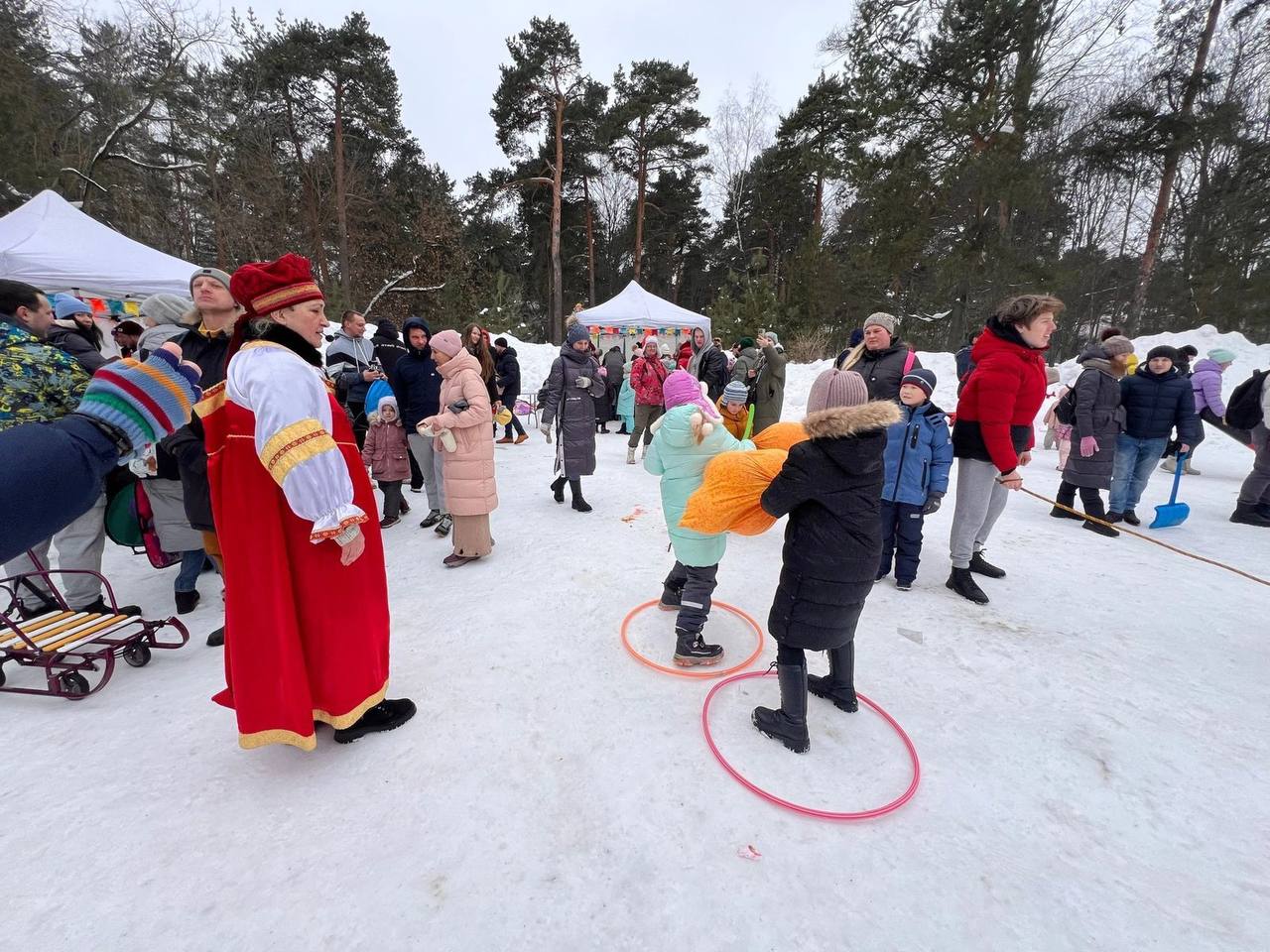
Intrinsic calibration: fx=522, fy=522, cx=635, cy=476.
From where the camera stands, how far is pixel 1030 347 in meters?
3.75

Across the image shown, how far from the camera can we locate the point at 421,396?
5570 mm

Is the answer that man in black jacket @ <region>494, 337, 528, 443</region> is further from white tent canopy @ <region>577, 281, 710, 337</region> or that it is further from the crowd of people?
white tent canopy @ <region>577, 281, 710, 337</region>

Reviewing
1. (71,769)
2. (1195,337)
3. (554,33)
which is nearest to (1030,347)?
(71,769)

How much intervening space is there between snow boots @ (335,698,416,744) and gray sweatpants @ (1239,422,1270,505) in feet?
28.6

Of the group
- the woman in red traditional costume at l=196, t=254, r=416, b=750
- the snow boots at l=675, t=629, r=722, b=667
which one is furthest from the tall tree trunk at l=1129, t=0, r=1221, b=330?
the woman in red traditional costume at l=196, t=254, r=416, b=750

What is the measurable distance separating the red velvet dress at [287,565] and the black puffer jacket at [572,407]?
3.63 meters

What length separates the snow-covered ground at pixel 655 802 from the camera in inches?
68.4

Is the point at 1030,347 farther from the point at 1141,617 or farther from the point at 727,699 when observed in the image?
the point at 727,699

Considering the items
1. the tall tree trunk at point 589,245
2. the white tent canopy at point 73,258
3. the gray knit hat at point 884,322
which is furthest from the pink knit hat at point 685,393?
the tall tree trunk at point 589,245

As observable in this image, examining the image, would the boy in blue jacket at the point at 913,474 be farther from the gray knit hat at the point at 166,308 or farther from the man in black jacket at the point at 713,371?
the gray knit hat at the point at 166,308

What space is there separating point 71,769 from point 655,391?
7313 millimetres

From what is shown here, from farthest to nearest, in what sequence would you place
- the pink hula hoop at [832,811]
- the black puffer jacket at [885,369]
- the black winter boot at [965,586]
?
the black puffer jacket at [885,369]
the black winter boot at [965,586]
the pink hula hoop at [832,811]

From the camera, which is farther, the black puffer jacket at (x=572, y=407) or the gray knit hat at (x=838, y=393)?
the black puffer jacket at (x=572, y=407)

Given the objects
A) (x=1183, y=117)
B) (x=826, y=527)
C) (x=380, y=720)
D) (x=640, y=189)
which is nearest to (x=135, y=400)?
(x=380, y=720)
